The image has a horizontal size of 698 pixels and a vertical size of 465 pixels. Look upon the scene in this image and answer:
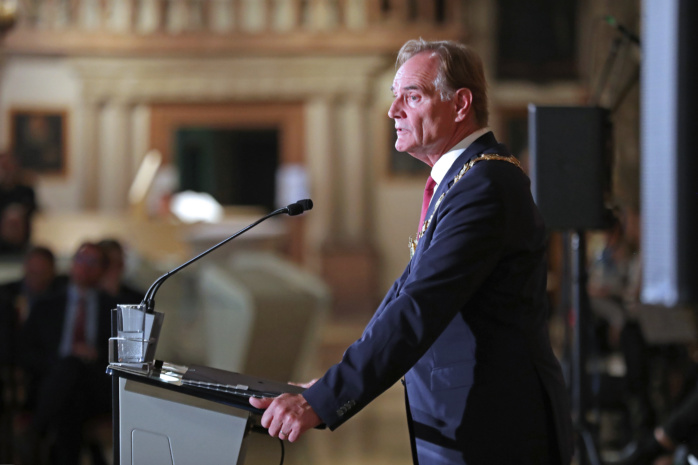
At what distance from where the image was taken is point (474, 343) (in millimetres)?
1659

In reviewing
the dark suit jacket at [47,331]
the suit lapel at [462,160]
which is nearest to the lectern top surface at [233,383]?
the suit lapel at [462,160]

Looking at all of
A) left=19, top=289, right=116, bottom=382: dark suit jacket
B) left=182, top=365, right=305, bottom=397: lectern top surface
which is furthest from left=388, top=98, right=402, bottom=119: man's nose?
left=19, top=289, right=116, bottom=382: dark suit jacket

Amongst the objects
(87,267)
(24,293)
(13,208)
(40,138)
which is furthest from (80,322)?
(40,138)

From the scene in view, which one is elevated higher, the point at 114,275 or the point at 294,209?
the point at 294,209

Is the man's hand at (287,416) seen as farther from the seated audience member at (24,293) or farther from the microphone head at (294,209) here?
the seated audience member at (24,293)

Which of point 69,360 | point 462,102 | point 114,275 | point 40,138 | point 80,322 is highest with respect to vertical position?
point 40,138

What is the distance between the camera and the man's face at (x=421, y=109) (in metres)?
1.77

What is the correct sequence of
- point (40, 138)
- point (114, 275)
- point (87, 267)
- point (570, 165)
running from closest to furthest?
point (570, 165)
point (87, 267)
point (114, 275)
point (40, 138)

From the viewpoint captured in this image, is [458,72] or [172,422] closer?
[172,422]

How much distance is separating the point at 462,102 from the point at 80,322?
3.06m

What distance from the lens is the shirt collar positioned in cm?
179

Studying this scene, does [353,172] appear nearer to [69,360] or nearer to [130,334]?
[69,360]

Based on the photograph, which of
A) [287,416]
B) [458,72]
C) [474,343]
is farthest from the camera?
[458,72]

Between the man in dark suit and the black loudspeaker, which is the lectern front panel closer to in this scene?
the man in dark suit
